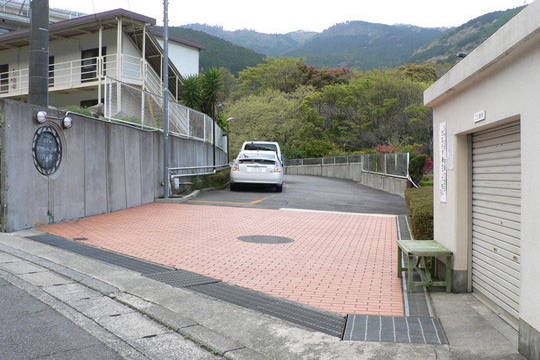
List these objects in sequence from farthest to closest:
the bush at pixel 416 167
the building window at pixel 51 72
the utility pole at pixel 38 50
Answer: the building window at pixel 51 72
the bush at pixel 416 167
the utility pole at pixel 38 50

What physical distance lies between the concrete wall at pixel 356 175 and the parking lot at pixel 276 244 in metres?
7.33

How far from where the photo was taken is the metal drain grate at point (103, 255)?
23.3 feet

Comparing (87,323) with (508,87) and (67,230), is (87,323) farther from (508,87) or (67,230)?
(67,230)

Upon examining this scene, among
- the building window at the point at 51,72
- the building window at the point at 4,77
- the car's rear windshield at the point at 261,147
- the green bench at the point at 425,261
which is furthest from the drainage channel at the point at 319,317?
the building window at the point at 4,77

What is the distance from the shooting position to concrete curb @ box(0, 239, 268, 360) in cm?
410

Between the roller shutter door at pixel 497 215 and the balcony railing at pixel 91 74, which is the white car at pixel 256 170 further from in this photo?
the roller shutter door at pixel 497 215

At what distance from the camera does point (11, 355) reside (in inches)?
153

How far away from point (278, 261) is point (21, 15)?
34321 millimetres

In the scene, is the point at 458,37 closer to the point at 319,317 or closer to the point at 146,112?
the point at 146,112

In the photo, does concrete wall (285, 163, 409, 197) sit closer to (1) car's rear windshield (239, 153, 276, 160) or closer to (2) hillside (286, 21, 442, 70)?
(1) car's rear windshield (239, 153, 276, 160)

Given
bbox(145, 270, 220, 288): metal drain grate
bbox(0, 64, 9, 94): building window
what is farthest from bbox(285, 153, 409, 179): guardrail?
bbox(0, 64, 9, 94): building window

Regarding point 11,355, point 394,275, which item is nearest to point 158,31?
point 394,275

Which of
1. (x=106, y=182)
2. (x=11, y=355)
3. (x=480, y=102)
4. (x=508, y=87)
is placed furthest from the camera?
(x=106, y=182)

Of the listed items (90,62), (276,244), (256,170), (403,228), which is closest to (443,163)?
(276,244)
